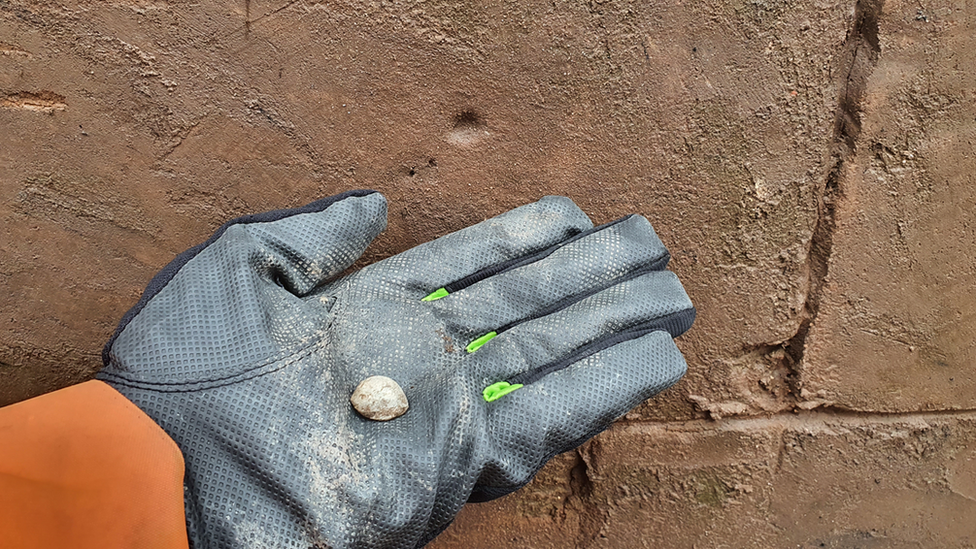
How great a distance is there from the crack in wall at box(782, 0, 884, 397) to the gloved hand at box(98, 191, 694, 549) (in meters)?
0.44

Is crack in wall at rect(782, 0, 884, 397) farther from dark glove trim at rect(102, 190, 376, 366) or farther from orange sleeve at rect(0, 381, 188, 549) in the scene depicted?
orange sleeve at rect(0, 381, 188, 549)

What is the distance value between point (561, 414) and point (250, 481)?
0.47 meters

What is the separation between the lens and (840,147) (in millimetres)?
1281

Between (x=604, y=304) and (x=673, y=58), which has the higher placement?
(x=673, y=58)

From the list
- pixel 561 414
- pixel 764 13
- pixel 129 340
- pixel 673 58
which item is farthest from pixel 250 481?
pixel 764 13

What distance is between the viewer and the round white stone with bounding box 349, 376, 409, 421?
95 centimetres

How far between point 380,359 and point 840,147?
1032 millimetres

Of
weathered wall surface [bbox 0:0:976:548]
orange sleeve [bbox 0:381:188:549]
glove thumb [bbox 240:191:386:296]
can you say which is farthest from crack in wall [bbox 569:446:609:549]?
orange sleeve [bbox 0:381:188:549]

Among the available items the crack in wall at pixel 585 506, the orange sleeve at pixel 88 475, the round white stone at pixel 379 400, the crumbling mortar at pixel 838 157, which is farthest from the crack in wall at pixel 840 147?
the orange sleeve at pixel 88 475

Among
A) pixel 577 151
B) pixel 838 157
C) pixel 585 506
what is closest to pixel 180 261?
pixel 577 151

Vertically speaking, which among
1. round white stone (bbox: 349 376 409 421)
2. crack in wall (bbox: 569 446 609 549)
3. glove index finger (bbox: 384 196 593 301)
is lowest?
crack in wall (bbox: 569 446 609 549)

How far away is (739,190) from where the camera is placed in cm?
129

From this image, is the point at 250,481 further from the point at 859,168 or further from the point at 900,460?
the point at 900,460

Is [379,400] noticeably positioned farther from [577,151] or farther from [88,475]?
[577,151]
